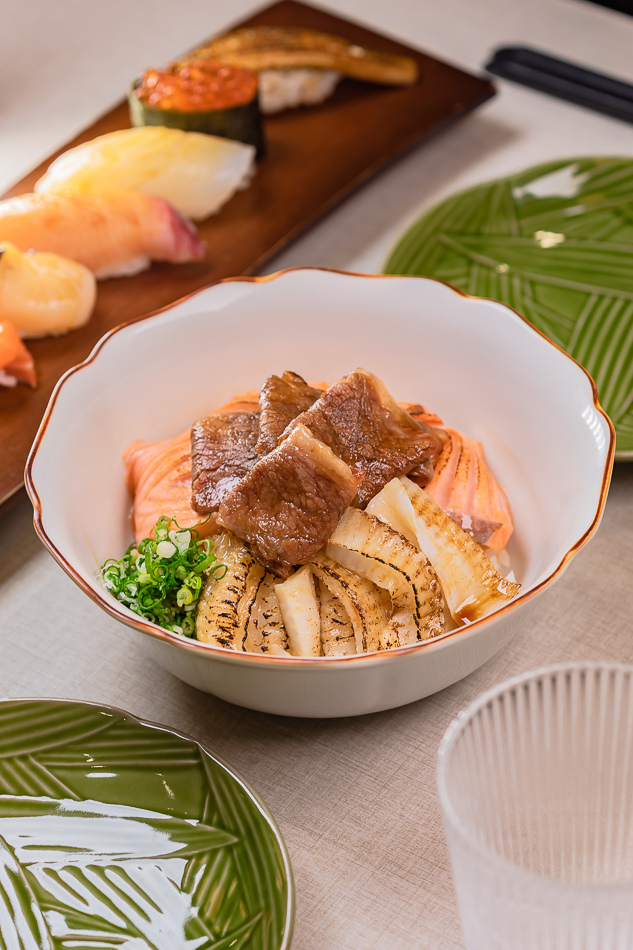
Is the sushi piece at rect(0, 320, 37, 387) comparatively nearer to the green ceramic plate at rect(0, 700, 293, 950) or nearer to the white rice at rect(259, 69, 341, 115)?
the green ceramic plate at rect(0, 700, 293, 950)

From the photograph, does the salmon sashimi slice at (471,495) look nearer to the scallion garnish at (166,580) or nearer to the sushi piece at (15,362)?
the scallion garnish at (166,580)

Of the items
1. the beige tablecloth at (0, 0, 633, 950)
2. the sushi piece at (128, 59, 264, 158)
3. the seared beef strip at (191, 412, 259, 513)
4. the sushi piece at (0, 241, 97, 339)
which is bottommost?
the beige tablecloth at (0, 0, 633, 950)

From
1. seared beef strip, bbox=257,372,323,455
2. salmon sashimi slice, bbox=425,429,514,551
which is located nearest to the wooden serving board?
seared beef strip, bbox=257,372,323,455

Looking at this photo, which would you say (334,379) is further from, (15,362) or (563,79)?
(563,79)

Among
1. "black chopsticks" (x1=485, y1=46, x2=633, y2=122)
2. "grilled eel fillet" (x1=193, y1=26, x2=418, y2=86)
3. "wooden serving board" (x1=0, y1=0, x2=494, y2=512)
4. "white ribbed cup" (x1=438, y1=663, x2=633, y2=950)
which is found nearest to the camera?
"white ribbed cup" (x1=438, y1=663, x2=633, y2=950)

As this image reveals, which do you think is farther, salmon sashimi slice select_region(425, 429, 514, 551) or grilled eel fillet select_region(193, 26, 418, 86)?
grilled eel fillet select_region(193, 26, 418, 86)

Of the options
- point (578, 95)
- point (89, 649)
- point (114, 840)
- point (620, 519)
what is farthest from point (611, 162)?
point (114, 840)

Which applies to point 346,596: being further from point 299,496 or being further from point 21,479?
point 21,479
